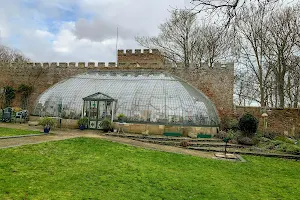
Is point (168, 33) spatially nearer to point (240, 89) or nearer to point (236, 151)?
point (240, 89)

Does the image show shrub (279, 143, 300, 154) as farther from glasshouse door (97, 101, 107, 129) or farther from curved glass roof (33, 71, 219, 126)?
glasshouse door (97, 101, 107, 129)

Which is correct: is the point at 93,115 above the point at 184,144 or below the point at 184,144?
above

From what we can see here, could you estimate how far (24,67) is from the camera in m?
25.5

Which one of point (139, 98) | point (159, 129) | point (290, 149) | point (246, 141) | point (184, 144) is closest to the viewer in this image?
point (290, 149)

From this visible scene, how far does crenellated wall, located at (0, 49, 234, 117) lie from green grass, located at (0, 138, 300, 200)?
966 centimetres

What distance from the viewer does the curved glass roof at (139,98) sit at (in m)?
18.1

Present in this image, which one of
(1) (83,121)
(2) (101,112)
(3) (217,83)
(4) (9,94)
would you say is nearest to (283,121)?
(3) (217,83)

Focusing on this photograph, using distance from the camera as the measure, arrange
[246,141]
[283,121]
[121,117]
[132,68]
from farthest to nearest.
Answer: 1. [132,68]
2. [283,121]
3. [121,117]
4. [246,141]

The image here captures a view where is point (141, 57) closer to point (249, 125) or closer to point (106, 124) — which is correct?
point (106, 124)

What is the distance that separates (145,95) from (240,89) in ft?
53.5

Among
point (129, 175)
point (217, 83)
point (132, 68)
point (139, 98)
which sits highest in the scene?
point (132, 68)

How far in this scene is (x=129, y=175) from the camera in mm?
8391

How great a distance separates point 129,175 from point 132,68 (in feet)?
51.4

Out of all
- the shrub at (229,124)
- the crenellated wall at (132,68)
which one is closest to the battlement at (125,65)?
the crenellated wall at (132,68)
